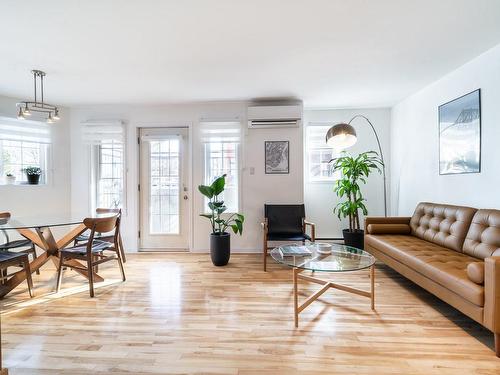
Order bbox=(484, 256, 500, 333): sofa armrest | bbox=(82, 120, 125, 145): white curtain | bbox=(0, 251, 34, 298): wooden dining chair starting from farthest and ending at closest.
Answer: bbox=(82, 120, 125, 145): white curtain
bbox=(0, 251, 34, 298): wooden dining chair
bbox=(484, 256, 500, 333): sofa armrest

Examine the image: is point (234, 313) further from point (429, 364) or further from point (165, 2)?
point (165, 2)

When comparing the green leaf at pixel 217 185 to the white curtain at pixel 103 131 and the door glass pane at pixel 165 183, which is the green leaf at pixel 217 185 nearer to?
the door glass pane at pixel 165 183

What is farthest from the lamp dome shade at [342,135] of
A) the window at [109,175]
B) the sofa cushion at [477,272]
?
the window at [109,175]

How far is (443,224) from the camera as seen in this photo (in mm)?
2936

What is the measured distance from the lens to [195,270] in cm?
351

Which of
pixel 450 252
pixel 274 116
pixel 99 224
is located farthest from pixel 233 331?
pixel 274 116

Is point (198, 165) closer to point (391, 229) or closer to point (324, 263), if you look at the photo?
point (324, 263)

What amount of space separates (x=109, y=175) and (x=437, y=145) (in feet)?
16.4

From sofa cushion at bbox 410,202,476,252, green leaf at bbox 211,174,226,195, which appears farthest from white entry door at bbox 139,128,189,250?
sofa cushion at bbox 410,202,476,252

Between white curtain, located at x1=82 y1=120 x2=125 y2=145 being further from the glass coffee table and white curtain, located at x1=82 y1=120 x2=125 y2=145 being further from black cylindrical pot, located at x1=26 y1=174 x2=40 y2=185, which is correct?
the glass coffee table

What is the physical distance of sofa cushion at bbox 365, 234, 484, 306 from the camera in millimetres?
1882

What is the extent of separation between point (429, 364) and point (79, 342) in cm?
245

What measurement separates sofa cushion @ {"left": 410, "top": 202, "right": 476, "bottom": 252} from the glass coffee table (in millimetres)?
944

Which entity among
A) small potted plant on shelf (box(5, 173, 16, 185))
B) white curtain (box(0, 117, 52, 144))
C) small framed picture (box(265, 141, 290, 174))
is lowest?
small potted plant on shelf (box(5, 173, 16, 185))
